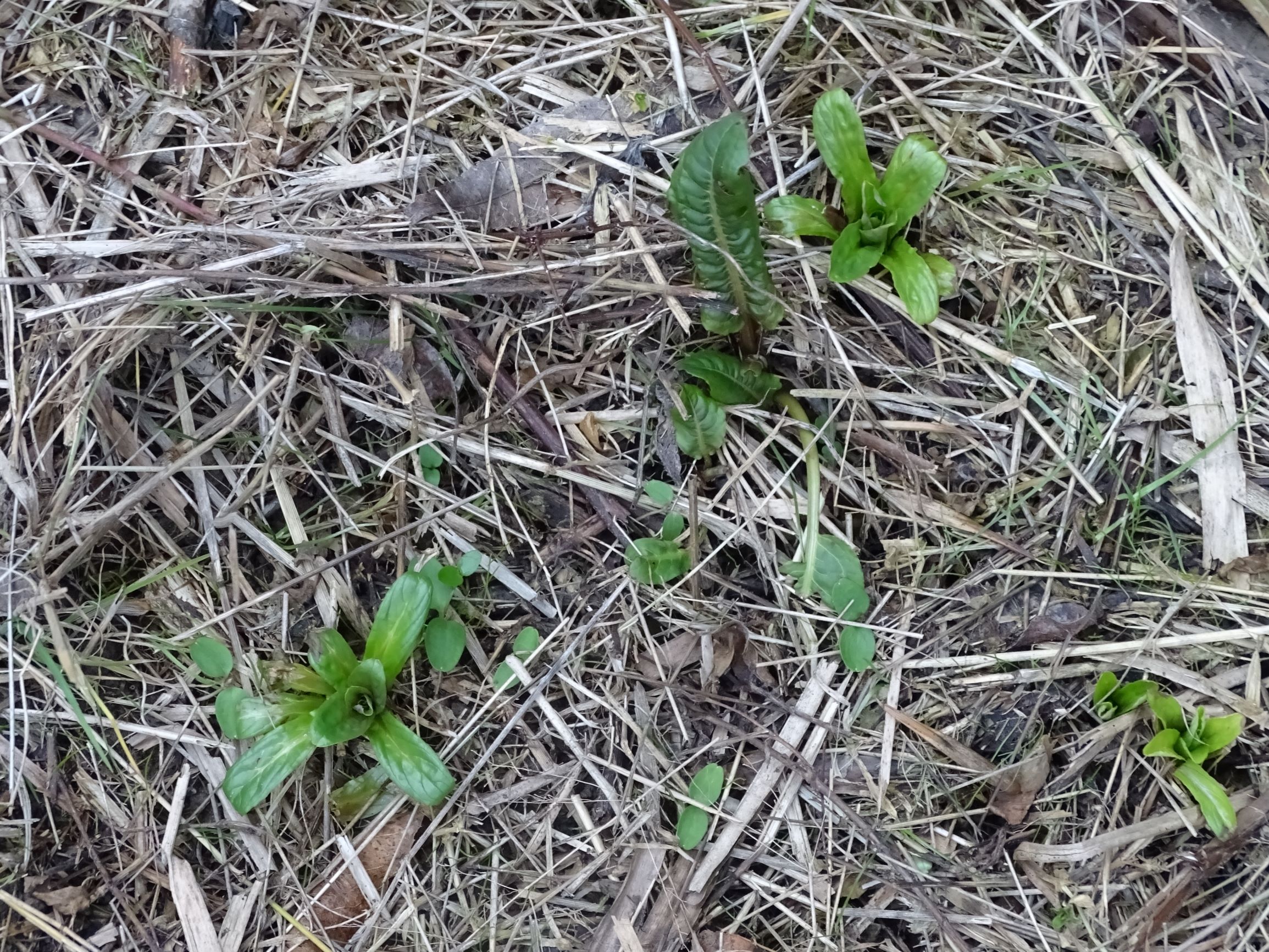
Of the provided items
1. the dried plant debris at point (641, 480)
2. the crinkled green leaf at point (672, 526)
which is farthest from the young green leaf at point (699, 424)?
the crinkled green leaf at point (672, 526)

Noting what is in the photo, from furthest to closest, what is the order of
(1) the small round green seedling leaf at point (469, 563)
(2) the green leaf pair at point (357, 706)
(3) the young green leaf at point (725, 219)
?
(1) the small round green seedling leaf at point (469, 563)
(2) the green leaf pair at point (357, 706)
(3) the young green leaf at point (725, 219)

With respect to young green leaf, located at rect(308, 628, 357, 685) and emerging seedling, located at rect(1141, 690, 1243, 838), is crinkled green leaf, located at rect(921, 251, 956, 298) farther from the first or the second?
young green leaf, located at rect(308, 628, 357, 685)

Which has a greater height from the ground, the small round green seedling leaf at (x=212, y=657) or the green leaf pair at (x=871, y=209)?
the green leaf pair at (x=871, y=209)

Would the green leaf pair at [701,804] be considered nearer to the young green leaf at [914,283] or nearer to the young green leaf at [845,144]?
the young green leaf at [914,283]

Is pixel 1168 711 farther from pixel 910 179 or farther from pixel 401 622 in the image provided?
pixel 401 622

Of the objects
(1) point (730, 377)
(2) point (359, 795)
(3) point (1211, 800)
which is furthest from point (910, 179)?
(2) point (359, 795)

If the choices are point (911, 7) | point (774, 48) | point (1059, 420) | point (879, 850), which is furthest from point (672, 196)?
point (879, 850)

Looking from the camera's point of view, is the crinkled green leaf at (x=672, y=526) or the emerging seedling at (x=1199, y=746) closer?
the emerging seedling at (x=1199, y=746)
